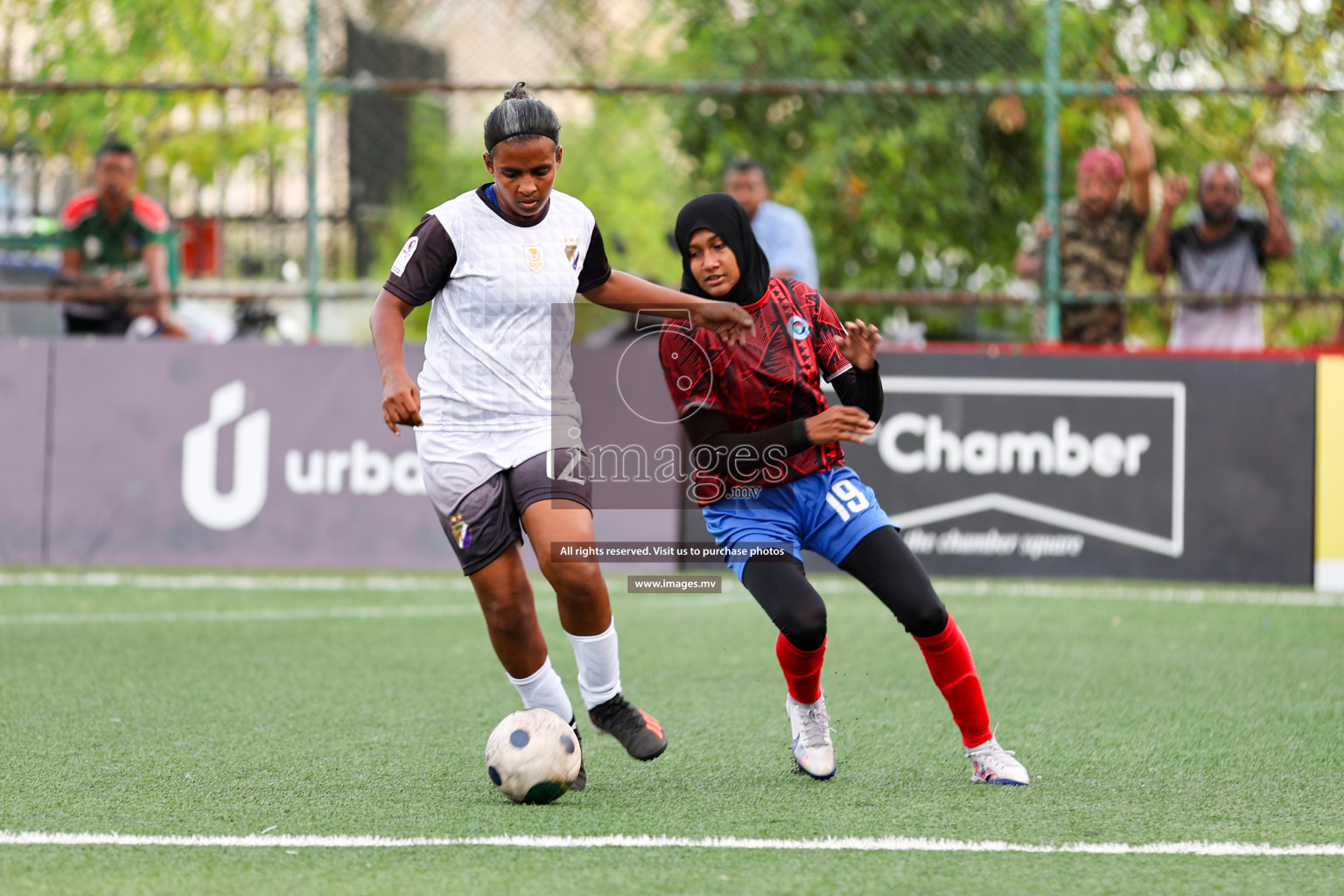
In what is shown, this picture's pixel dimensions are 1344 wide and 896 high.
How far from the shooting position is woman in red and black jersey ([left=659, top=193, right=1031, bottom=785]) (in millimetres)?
4621

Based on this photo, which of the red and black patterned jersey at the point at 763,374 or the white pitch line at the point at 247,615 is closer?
the red and black patterned jersey at the point at 763,374

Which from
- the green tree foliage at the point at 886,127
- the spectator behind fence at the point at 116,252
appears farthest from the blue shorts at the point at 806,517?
the green tree foliage at the point at 886,127

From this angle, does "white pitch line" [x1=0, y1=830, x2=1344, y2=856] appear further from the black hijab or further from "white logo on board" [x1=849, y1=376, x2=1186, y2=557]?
"white logo on board" [x1=849, y1=376, x2=1186, y2=557]

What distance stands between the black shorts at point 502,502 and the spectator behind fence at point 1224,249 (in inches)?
248

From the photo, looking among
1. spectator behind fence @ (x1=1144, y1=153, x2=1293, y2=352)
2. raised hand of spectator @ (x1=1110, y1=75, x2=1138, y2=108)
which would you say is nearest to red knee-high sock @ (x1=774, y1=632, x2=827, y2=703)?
spectator behind fence @ (x1=1144, y1=153, x2=1293, y2=352)

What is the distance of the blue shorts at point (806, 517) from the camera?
4695 mm

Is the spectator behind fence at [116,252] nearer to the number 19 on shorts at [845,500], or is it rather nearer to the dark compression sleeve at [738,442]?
the dark compression sleeve at [738,442]

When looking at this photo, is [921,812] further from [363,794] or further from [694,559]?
[694,559]

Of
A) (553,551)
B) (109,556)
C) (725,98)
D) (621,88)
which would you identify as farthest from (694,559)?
(553,551)

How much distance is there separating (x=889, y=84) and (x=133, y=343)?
4939mm

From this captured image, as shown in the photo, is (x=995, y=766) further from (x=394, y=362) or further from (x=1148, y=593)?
(x=1148, y=593)

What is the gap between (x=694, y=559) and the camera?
31.6 ft

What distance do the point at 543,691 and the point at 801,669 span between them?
2.56 ft

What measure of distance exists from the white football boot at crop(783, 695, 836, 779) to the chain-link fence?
537 centimetres
